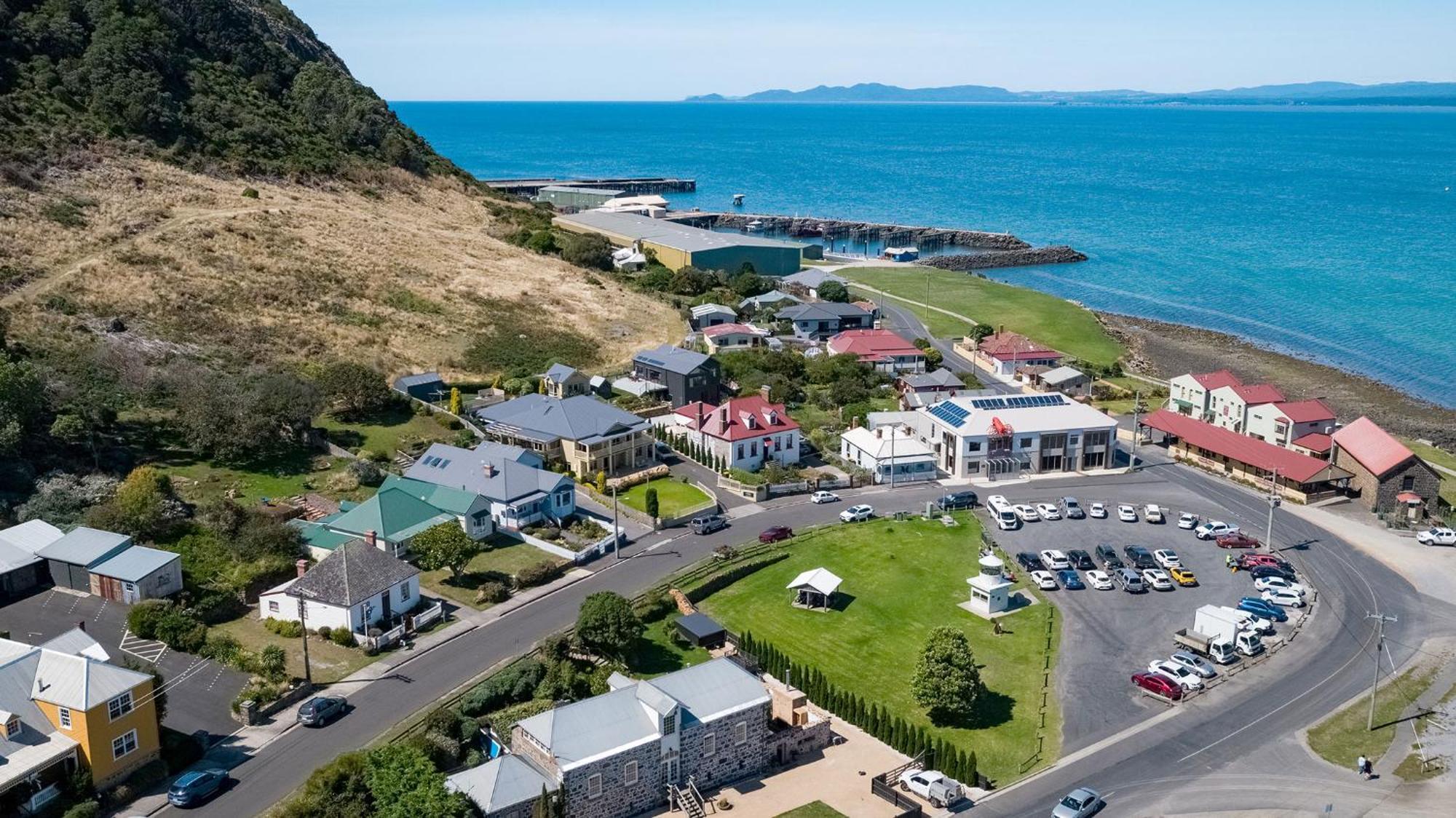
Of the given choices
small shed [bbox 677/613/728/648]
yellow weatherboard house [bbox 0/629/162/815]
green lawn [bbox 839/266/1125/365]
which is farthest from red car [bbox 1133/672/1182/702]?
green lawn [bbox 839/266/1125/365]

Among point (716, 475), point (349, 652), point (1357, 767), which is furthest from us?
point (716, 475)

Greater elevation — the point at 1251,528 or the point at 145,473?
the point at 145,473

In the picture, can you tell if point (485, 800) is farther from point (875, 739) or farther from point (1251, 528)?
point (1251, 528)

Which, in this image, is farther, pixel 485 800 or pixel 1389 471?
pixel 1389 471

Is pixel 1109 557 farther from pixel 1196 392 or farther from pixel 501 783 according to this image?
pixel 501 783

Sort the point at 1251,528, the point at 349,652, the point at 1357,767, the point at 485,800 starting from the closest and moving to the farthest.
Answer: the point at 485,800
the point at 1357,767
the point at 349,652
the point at 1251,528

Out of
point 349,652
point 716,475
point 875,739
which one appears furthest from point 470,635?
point 716,475

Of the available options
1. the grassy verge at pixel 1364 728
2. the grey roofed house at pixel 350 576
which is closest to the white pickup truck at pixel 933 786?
the grassy verge at pixel 1364 728

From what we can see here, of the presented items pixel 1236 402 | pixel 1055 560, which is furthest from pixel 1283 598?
pixel 1236 402
